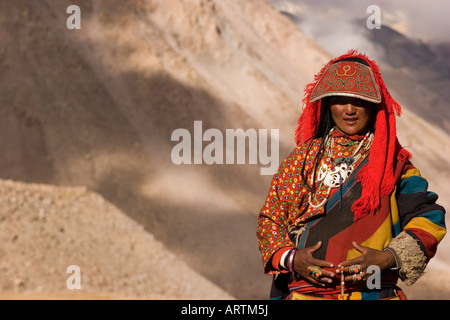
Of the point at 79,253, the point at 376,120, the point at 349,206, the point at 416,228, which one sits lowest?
the point at 416,228

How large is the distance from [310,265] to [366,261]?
0.72 feet

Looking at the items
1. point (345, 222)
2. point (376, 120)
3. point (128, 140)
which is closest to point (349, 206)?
point (345, 222)

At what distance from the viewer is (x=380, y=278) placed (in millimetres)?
2645

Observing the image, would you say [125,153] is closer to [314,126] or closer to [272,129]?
[272,129]

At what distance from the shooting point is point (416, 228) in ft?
8.59

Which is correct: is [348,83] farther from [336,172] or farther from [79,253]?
[79,253]

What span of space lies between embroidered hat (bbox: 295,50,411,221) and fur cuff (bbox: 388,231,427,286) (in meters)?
0.16

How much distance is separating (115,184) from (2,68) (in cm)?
549

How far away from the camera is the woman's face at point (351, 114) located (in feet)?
9.09

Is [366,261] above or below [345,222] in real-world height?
below

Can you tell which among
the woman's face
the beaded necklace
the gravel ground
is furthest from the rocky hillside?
the woman's face

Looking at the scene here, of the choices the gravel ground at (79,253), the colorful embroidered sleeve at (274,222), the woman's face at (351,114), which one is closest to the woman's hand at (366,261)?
the colorful embroidered sleeve at (274,222)
